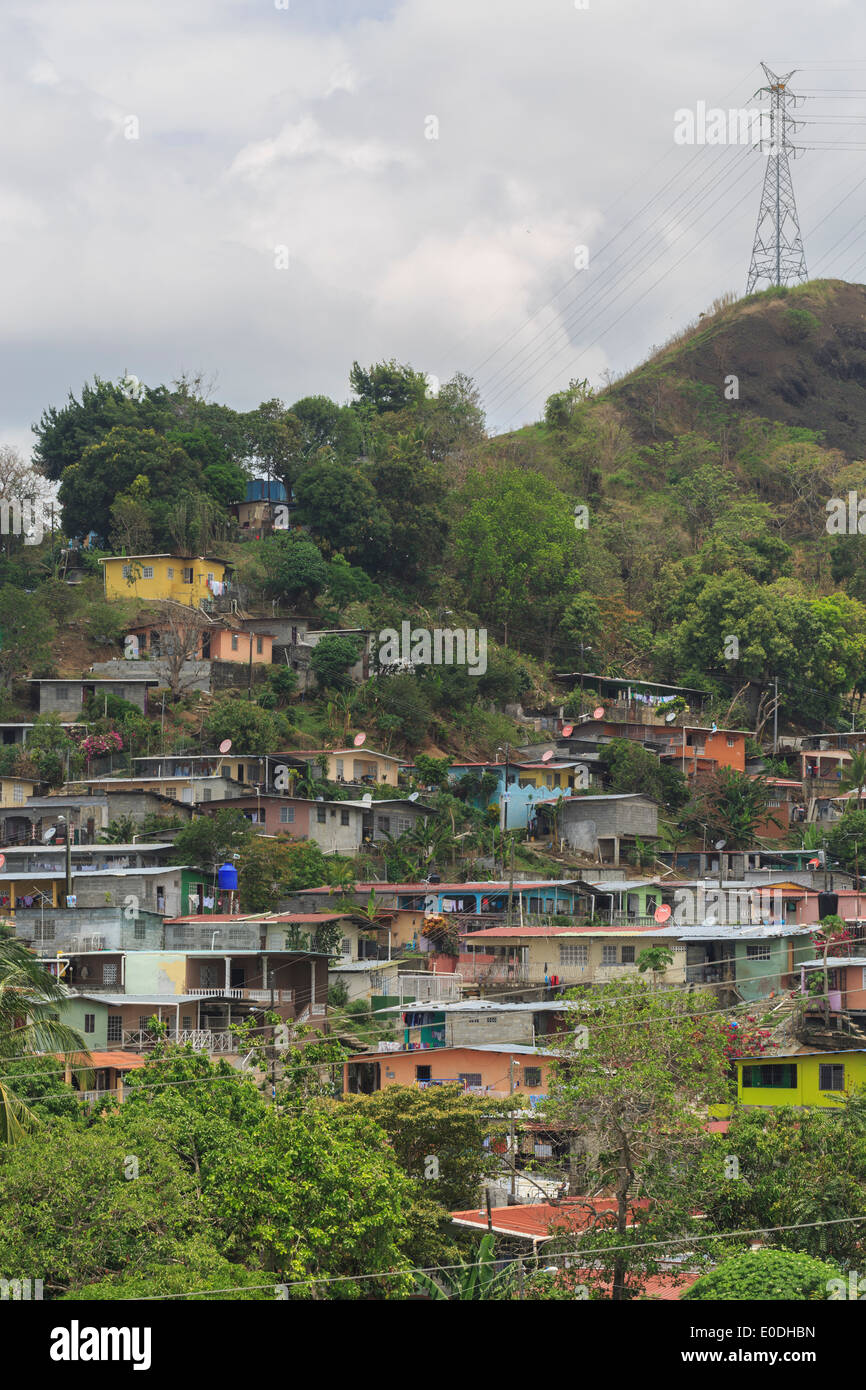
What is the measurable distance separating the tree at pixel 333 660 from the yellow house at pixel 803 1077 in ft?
91.9

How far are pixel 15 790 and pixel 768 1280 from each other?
35.9 m

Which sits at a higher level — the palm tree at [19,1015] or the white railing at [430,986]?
the palm tree at [19,1015]

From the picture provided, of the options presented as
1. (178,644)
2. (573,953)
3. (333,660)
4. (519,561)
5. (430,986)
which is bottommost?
(430,986)

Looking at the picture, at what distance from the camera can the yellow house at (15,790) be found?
48438 millimetres

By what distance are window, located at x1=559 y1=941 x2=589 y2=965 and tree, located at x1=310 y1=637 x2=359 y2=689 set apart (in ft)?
66.5

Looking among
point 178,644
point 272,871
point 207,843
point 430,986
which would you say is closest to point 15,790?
point 207,843

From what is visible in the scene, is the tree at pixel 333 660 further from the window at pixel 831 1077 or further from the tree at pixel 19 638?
the window at pixel 831 1077

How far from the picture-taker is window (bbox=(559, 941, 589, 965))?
126 feet

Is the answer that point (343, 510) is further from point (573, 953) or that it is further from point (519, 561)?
point (573, 953)

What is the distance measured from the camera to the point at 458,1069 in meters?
32.8

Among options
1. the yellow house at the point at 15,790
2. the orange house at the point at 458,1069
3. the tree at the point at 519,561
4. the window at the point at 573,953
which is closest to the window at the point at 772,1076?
the orange house at the point at 458,1069

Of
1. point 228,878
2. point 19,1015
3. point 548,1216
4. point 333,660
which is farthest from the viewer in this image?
point 333,660

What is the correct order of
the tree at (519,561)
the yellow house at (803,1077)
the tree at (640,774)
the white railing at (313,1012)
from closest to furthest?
the yellow house at (803,1077), the white railing at (313,1012), the tree at (640,774), the tree at (519,561)

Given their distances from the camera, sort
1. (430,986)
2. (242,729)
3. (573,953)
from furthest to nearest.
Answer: (242,729) < (573,953) < (430,986)
